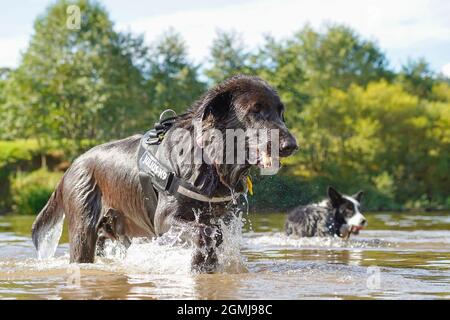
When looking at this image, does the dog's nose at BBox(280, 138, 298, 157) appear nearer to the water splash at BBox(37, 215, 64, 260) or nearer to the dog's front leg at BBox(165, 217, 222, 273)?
the dog's front leg at BBox(165, 217, 222, 273)

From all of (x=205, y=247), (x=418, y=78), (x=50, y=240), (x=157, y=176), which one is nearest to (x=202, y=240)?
(x=205, y=247)

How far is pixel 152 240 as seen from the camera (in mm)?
7746

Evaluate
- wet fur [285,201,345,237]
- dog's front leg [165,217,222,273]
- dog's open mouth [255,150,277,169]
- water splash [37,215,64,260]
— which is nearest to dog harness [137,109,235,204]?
dog's front leg [165,217,222,273]

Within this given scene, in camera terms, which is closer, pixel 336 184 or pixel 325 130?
pixel 336 184

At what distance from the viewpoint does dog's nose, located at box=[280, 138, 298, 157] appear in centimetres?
646

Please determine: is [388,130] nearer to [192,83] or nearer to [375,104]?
[375,104]

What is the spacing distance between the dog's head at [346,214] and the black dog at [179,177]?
6.38 meters

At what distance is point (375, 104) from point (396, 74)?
22.0m

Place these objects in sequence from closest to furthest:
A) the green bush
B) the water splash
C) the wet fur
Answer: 1. the water splash
2. the wet fur
3. the green bush

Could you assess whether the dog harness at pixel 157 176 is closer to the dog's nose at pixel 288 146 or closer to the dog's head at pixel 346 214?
the dog's nose at pixel 288 146

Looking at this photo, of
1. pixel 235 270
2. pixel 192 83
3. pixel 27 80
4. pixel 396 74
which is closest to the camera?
pixel 235 270

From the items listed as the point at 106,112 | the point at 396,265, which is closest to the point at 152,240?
the point at 396,265

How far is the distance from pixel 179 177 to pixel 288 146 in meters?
1.18
